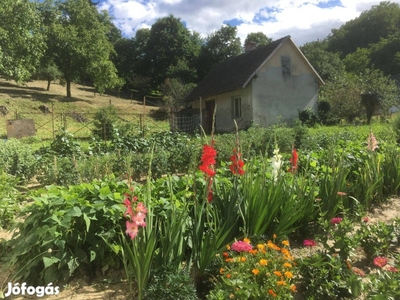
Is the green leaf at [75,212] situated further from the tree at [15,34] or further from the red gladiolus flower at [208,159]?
the tree at [15,34]

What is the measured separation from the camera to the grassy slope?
23003 mm

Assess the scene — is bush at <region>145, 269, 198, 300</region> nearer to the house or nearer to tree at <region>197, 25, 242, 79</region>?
the house

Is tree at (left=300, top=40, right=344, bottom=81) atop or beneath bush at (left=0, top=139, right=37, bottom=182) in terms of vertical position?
atop

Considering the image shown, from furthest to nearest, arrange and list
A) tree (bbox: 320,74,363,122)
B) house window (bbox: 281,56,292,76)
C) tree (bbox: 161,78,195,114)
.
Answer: tree (bbox: 161,78,195,114), tree (bbox: 320,74,363,122), house window (bbox: 281,56,292,76)

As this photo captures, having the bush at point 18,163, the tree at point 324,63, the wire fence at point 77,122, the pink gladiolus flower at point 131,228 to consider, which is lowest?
the pink gladiolus flower at point 131,228

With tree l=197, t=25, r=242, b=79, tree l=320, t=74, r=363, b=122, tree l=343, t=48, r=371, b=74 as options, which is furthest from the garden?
tree l=343, t=48, r=371, b=74

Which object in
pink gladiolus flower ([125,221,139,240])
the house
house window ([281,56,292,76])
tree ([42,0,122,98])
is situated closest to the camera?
pink gladiolus flower ([125,221,139,240])

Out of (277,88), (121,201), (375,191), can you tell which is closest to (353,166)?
(375,191)

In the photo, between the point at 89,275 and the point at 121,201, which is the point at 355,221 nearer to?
the point at 121,201

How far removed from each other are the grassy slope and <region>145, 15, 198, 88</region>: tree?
6.49 metres

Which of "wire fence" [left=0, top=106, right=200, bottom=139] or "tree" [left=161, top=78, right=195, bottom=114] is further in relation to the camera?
"tree" [left=161, top=78, right=195, bottom=114]

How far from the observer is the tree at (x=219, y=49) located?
131 feet

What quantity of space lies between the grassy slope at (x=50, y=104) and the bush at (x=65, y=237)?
17.7 m

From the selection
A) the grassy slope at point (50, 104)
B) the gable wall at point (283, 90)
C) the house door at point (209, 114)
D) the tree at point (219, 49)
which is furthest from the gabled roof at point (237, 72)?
the tree at point (219, 49)
